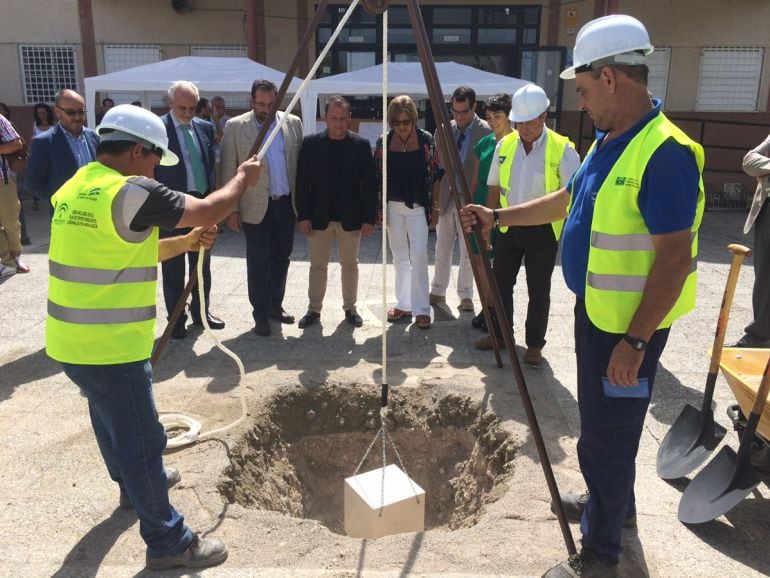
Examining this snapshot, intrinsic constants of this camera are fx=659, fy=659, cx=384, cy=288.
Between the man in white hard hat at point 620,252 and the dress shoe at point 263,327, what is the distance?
329 cm

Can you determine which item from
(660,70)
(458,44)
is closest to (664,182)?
(458,44)

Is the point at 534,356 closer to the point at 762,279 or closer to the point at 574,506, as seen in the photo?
the point at 762,279

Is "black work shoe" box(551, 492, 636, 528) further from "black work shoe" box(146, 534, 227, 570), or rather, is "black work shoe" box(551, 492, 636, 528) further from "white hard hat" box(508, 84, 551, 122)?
"white hard hat" box(508, 84, 551, 122)

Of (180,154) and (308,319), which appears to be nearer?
(180,154)

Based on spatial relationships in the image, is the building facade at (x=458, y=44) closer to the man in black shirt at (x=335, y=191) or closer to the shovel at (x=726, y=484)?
the man in black shirt at (x=335, y=191)

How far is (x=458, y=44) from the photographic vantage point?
13719mm

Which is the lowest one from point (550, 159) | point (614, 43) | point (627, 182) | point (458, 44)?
point (550, 159)

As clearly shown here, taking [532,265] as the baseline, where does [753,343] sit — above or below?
below

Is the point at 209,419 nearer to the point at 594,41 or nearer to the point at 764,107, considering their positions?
the point at 594,41

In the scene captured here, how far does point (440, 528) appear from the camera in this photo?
363 cm

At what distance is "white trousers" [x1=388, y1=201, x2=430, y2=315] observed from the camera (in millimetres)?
5605

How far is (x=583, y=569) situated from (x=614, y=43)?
6.53ft

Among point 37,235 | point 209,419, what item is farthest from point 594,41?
point 37,235

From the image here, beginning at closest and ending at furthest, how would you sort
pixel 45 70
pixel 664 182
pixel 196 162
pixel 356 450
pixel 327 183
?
pixel 664 182 < pixel 356 450 < pixel 196 162 < pixel 327 183 < pixel 45 70
